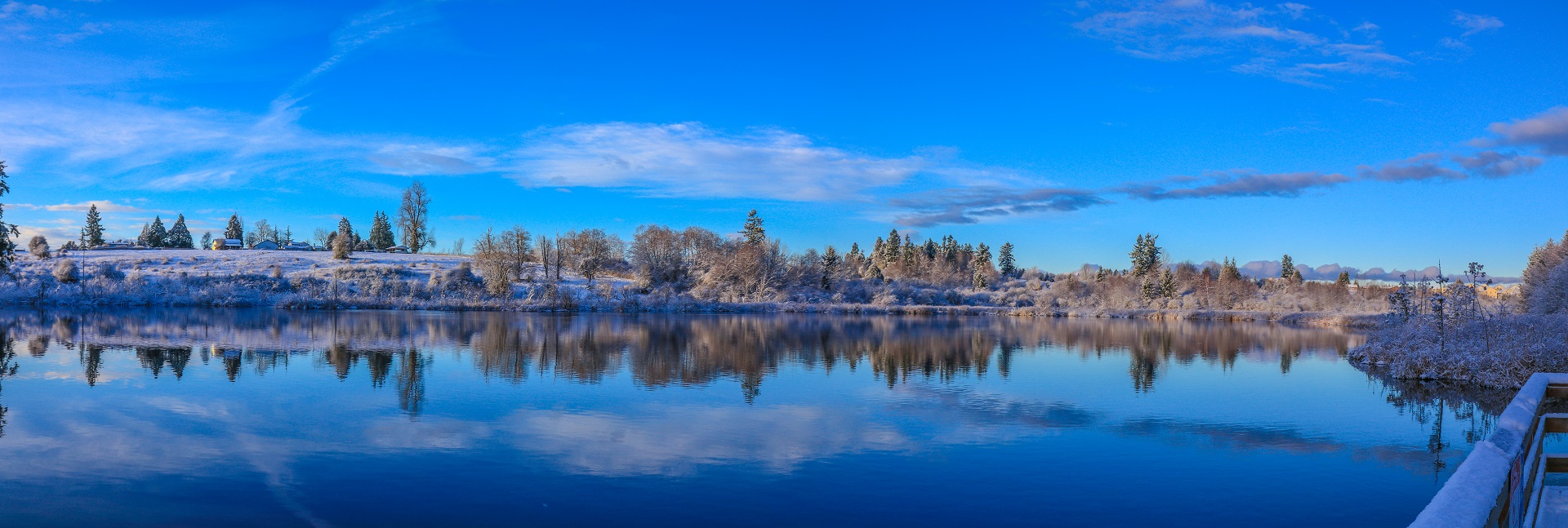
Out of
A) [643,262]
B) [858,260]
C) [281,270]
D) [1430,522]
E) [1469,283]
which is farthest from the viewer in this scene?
[858,260]

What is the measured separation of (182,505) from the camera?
7.86 meters

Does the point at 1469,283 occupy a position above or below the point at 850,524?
above

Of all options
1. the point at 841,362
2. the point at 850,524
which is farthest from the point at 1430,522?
the point at 841,362

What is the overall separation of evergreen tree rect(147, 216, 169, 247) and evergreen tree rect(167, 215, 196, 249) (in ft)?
1.44

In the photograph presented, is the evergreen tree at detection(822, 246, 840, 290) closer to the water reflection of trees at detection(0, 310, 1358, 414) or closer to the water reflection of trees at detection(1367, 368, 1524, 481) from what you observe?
the water reflection of trees at detection(0, 310, 1358, 414)

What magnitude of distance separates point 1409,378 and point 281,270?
63.2 metres

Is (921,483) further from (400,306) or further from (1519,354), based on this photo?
(400,306)

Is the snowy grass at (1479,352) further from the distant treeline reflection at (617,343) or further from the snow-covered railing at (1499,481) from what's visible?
the snow-covered railing at (1499,481)

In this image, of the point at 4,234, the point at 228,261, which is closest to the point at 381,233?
the point at 228,261

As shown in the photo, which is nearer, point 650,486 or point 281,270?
point 650,486

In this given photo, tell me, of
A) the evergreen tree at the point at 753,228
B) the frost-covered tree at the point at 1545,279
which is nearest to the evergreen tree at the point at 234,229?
the evergreen tree at the point at 753,228

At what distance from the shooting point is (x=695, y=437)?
11.5 metres

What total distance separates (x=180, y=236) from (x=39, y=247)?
35.1 meters

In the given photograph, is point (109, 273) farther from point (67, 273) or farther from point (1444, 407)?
point (1444, 407)
